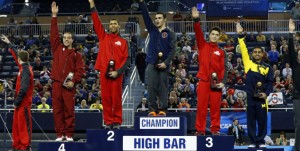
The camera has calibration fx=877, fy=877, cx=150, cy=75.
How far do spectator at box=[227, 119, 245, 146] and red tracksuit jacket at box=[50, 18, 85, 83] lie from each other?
7619 millimetres

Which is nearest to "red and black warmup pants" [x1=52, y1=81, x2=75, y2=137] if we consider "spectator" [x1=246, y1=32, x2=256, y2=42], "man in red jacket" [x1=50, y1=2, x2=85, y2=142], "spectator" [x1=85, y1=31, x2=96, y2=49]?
"man in red jacket" [x1=50, y1=2, x2=85, y2=142]

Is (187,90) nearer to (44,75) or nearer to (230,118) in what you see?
(230,118)

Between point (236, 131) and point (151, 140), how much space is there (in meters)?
8.46

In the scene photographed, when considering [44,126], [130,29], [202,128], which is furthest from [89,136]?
[130,29]

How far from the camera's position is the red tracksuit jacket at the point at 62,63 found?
1567cm

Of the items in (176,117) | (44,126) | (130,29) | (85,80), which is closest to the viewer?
(176,117)

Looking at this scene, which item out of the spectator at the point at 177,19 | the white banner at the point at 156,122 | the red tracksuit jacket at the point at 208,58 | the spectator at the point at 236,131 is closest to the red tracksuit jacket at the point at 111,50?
the white banner at the point at 156,122

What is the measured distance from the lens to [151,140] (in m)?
14.9

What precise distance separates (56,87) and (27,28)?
18097mm

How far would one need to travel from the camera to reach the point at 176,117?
14.9 metres

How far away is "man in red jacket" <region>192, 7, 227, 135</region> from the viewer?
1545 cm


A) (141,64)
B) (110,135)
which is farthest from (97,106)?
(110,135)

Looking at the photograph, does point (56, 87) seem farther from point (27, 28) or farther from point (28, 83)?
point (27, 28)

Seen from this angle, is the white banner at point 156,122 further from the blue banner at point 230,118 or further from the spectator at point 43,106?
the spectator at point 43,106
